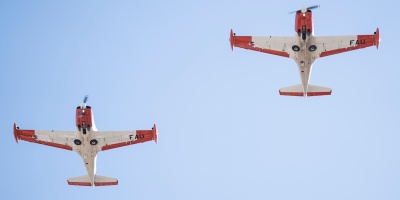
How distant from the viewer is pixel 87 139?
98.0 m

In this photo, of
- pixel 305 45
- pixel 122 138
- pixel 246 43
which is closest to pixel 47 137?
pixel 122 138

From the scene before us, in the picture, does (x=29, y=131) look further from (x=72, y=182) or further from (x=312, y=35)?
(x=312, y=35)

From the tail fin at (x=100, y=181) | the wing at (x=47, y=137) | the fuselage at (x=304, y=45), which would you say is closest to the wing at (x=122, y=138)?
the wing at (x=47, y=137)

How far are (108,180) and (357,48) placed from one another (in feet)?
96.4

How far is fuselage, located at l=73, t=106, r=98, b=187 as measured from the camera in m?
94.2

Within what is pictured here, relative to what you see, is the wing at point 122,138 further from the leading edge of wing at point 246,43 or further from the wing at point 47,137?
the leading edge of wing at point 246,43

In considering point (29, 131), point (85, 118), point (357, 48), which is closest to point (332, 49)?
point (357, 48)

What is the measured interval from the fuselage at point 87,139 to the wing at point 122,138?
932 millimetres

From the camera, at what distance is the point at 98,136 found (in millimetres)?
98375

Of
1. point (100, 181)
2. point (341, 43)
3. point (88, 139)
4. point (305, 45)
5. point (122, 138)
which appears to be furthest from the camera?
point (100, 181)

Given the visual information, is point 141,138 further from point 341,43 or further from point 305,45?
point 341,43

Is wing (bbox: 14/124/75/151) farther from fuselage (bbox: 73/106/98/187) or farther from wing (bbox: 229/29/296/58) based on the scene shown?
wing (bbox: 229/29/296/58)

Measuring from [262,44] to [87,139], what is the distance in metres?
20.4

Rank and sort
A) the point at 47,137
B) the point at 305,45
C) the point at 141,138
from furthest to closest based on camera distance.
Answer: the point at 47,137 < the point at 141,138 < the point at 305,45
